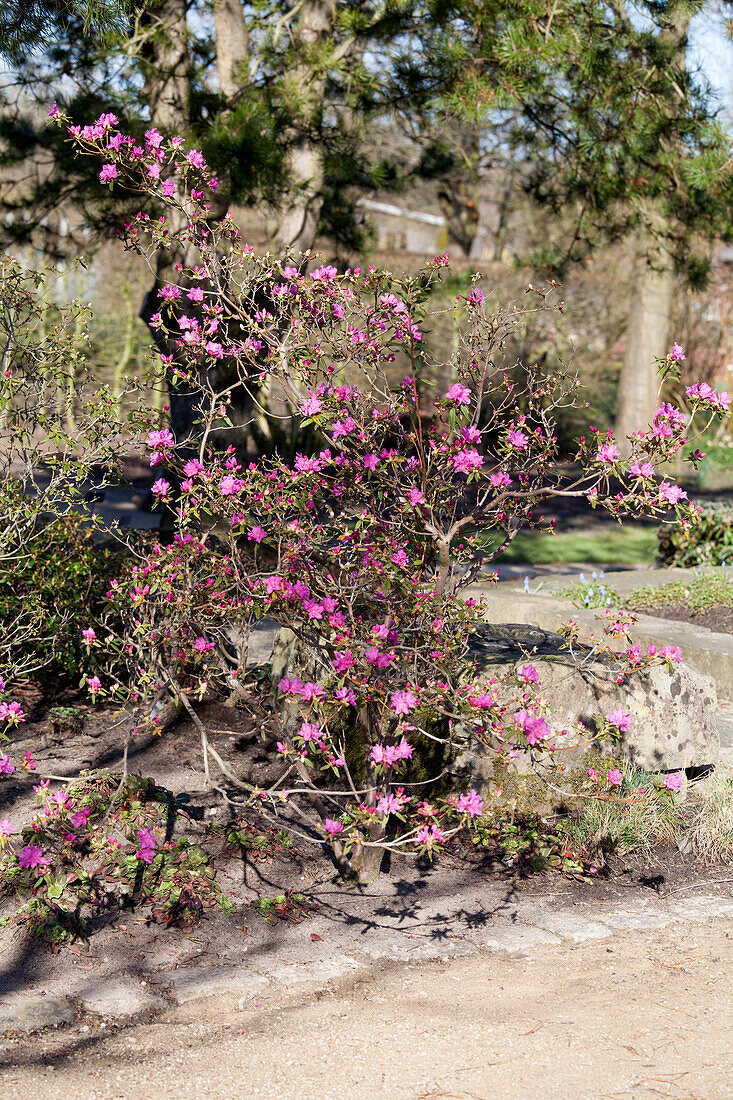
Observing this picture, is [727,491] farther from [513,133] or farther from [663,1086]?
[663,1086]

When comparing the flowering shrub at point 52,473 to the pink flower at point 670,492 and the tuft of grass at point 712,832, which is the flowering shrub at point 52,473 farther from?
the tuft of grass at point 712,832

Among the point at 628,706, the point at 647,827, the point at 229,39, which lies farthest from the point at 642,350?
the point at 647,827

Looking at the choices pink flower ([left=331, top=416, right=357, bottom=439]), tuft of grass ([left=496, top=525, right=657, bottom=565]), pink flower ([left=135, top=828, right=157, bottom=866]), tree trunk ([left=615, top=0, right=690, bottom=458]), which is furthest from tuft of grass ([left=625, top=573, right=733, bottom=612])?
tree trunk ([left=615, top=0, right=690, bottom=458])

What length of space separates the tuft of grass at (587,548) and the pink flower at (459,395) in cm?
625

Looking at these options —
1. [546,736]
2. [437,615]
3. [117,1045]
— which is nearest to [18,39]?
[437,615]

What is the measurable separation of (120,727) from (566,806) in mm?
2007

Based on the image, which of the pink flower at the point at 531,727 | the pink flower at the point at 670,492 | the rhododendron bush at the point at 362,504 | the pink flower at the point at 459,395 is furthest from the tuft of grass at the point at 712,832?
the pink flower at the point at 459,395

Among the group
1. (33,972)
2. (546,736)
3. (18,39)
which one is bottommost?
(33,972)

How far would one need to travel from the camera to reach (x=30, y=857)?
10.3 ft

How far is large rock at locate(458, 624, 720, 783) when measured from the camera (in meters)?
3.90

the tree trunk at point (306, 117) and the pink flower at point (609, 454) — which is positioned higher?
the tree trunk at point (306, 117)

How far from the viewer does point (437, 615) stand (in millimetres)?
3354

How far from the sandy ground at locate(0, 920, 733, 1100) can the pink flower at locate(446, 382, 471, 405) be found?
1663 mm

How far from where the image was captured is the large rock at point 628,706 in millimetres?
3898
